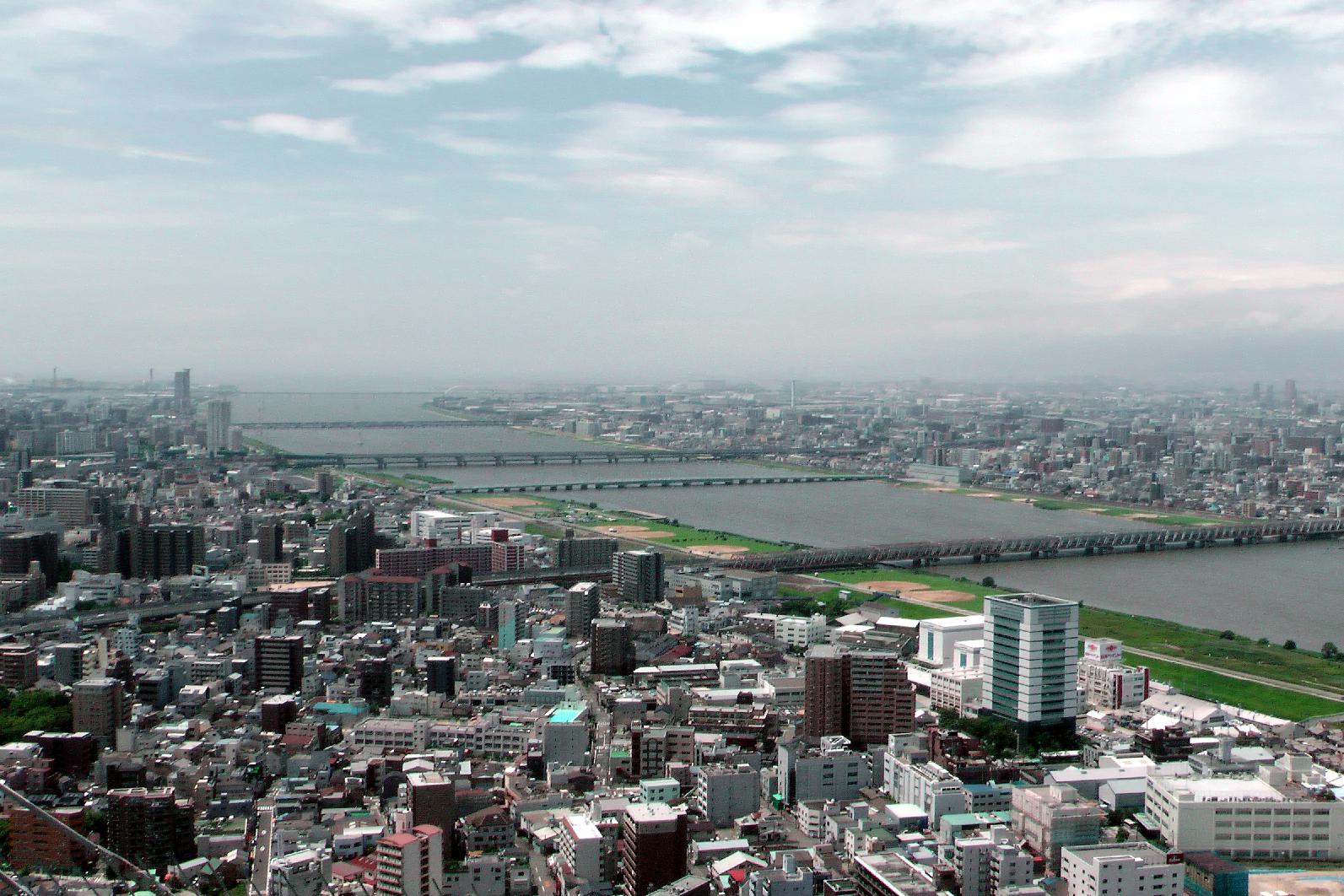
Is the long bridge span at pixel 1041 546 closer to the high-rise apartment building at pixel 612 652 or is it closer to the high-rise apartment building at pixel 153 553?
the high-rise apartment building at pixel 612 652

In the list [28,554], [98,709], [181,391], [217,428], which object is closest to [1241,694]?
[98,709]

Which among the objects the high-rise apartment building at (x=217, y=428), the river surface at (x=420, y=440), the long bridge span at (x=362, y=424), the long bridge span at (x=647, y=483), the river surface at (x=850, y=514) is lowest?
the river surface at (x=850, y=514)

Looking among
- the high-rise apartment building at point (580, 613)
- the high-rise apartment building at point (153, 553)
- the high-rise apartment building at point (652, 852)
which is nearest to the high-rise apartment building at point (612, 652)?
the high-rise apartment building at point (580, 613)

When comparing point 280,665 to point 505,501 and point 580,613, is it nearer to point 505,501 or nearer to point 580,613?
point 580,613

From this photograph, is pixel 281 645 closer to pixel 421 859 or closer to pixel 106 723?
pixel 106 723

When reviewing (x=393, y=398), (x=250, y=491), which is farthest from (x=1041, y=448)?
(x=393, y=398)

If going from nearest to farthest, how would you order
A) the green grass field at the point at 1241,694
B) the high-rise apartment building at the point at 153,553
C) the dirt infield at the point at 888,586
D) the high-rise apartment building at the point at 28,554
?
the green grass field at the point at 1241,694
the dirt infield at the point at 888,586
the high-rise apartment building at the point at 28,554
the high-rise apartment building at the point at 153,553

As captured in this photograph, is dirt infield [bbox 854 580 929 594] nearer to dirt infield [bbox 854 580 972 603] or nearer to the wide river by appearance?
dirt infield [bbox 854 580 972 603]
